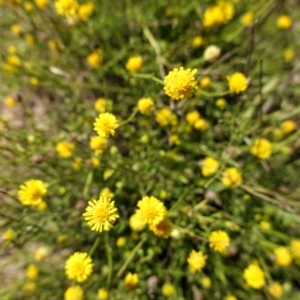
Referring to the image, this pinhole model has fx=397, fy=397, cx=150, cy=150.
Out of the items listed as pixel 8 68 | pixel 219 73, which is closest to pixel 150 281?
pixel 219 73

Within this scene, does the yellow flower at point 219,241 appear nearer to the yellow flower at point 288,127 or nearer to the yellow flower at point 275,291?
the yellow flower at point 275,291

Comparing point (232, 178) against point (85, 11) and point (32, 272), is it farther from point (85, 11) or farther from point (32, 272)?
point (85, 11)

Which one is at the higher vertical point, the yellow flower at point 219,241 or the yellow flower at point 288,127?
the yellow flower at point 288,127

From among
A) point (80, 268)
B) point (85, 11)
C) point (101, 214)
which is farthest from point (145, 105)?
point (85, 11)

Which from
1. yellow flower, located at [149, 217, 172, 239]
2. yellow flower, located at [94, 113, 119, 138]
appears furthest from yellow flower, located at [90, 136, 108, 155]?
yellow flower, located at [149, 217, 172, 239]

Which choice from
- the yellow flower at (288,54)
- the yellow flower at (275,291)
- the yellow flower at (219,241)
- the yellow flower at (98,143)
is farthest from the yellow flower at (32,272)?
the yellow flower at (288,54)

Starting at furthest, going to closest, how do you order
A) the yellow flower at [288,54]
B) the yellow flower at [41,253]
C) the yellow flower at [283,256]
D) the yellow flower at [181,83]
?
the yellow flower at [288,54], the yellow flower at [41,253], the yellow flower at [283,256], the yellow flower at [181,83]
